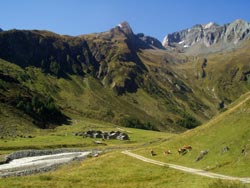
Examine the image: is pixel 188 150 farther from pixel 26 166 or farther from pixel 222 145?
pixel 26 166

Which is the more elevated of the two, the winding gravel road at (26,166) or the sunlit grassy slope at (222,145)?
the sunlit grassy slope at (222,145)

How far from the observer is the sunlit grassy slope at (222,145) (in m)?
56.1

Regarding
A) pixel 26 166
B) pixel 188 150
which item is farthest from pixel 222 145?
pixel 26 166

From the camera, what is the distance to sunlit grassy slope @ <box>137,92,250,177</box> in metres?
56.1

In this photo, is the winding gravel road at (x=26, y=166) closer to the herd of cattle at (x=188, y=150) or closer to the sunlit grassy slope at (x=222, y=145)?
the sunlit grassy slope at (x=222, y=145)

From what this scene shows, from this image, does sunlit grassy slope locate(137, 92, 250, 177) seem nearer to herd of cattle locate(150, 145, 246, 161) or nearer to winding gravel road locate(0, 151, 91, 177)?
herd of cattle locate(150, 145, 246, 161)

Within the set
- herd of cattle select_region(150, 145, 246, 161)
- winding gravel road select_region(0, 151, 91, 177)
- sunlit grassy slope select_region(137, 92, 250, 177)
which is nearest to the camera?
sunlit grassy slope select_region(137, 92, 250, 177)

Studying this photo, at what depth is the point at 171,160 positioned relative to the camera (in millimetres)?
73500

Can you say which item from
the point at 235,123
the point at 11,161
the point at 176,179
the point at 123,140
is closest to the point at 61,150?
the point at 11,161

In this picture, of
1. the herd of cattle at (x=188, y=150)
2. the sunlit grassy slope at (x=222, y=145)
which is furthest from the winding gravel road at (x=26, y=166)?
the herd of cattle at (x=188, y=150)

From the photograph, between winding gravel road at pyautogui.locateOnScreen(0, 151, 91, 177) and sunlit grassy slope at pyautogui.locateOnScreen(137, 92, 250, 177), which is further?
winding gravel road at pyautogui.locateOnScreen(0, 151, 91, 177)

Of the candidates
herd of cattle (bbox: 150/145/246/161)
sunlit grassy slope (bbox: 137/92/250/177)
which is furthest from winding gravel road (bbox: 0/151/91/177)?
herd of cattle (bbox: 150/145/246/161)

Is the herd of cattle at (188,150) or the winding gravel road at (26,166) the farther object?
the winding gravel road at (26,166)

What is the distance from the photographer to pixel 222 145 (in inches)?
2608
